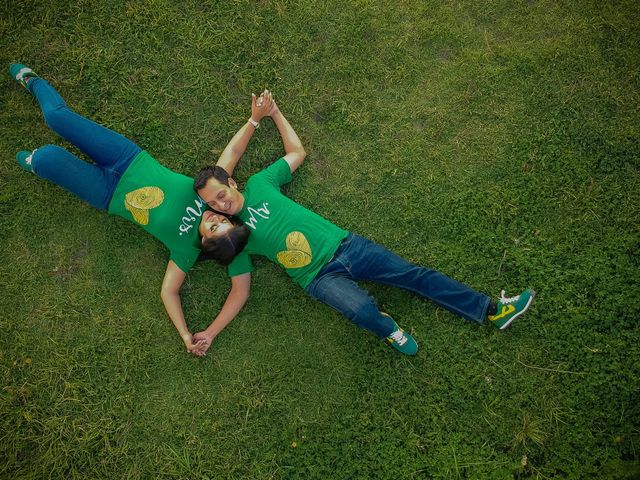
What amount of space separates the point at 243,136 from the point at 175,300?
166 centimetres

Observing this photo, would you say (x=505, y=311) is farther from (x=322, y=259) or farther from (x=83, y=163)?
(x=83, y=163)

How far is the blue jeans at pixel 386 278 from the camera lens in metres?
4.09

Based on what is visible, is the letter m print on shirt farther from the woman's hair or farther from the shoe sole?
the shoe sole

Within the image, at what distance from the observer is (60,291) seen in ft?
15.1

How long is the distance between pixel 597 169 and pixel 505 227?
1.03m

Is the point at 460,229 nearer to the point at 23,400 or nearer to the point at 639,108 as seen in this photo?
the point at 639,108

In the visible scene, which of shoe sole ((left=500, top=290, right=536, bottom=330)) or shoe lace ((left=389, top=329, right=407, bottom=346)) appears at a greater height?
shoe sole ((left=500, top=290, right=536, bottom=330))

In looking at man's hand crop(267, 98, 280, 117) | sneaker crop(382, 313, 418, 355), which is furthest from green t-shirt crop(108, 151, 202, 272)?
sneaker crop(382, 313, 418, 355)

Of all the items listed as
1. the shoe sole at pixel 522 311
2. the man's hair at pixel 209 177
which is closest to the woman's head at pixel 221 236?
the man's hair at pixel 209 177

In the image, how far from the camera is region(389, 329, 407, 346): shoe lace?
4145 mm

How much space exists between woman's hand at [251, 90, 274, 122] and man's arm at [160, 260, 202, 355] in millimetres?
1581

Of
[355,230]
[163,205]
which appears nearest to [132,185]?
[163,205]

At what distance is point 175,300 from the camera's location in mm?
4367

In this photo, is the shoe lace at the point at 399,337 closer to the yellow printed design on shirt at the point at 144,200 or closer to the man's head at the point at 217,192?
the man's head at the point at 217,192
